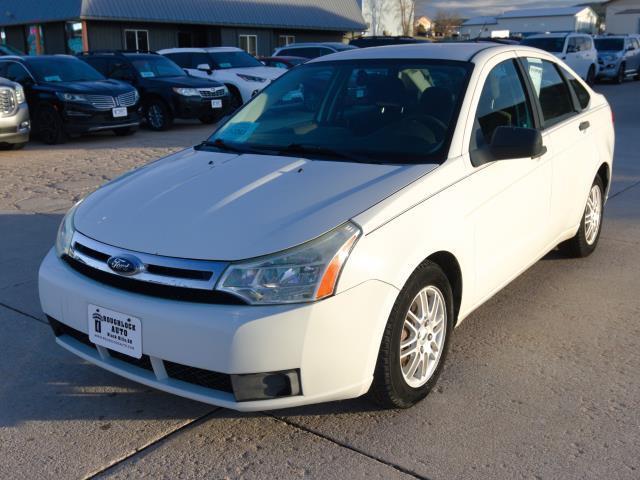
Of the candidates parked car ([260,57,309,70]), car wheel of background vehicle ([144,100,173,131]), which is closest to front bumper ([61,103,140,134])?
car wheel of background vehicle ([144,100,173,131])

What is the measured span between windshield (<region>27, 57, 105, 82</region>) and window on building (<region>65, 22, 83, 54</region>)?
15.3 m

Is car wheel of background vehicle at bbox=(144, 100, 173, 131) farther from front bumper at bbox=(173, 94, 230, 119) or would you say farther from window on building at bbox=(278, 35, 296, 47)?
window on building at bbox=(278, 35, 296, 47)

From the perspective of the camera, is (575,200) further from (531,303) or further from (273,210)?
(273,210)

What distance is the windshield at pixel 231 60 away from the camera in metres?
17.0

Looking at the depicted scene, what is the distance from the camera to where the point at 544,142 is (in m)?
4.41

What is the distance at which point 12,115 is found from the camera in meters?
11.3

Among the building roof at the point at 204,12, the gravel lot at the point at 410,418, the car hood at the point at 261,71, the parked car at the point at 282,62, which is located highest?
the building roof at the point at 204,12

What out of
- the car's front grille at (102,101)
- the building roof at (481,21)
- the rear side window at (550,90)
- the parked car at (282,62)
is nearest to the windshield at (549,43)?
the parked car at (282,62)

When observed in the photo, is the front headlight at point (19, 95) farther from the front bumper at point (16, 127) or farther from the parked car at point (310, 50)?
the parked car at point (310, 50)

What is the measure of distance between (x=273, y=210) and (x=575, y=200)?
2.60 meters

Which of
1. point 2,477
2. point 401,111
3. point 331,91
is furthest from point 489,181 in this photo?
point 2,477

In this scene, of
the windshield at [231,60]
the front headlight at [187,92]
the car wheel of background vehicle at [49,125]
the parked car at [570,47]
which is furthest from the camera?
the parked car at [570,47]

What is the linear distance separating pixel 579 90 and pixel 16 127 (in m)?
9.09

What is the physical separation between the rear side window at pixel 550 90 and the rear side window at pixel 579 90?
13cm
